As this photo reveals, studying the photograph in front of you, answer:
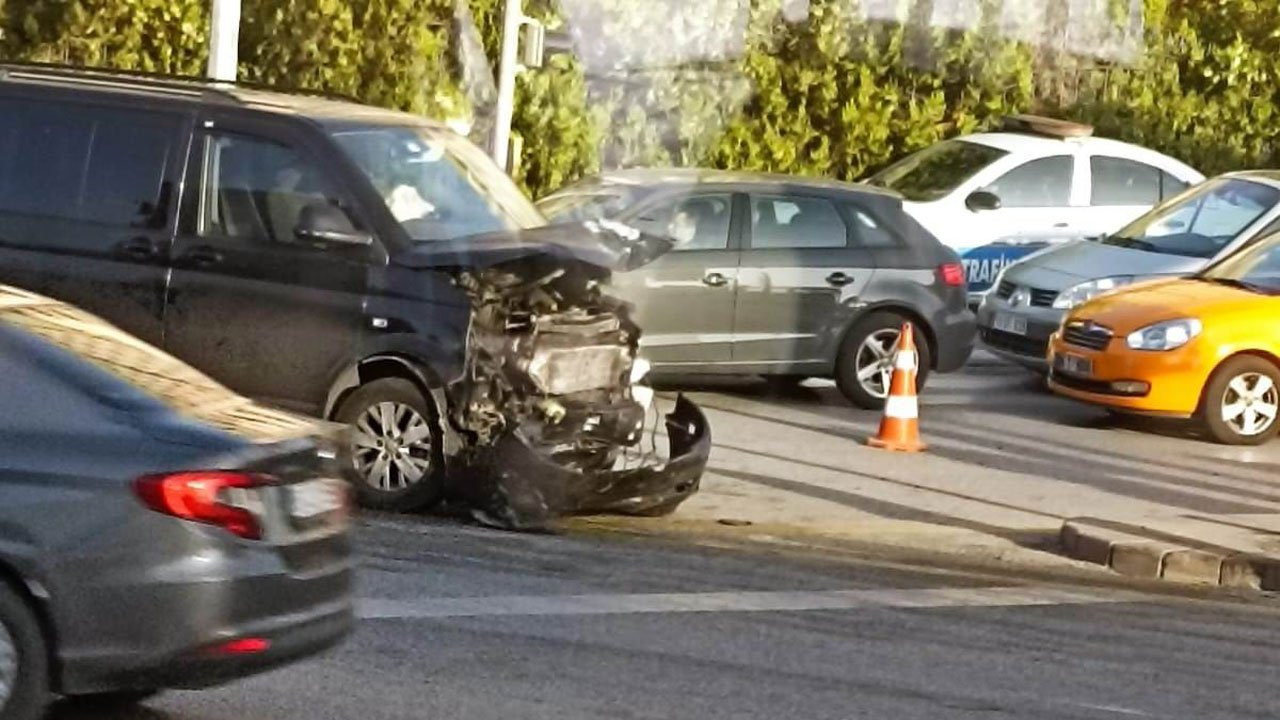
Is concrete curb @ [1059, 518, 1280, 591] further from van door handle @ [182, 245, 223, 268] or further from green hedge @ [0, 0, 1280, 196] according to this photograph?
green hedge @ [0, 0, 1280, 196]

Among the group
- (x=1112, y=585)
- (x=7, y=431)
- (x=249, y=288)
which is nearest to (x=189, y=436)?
(x=7, y=431)

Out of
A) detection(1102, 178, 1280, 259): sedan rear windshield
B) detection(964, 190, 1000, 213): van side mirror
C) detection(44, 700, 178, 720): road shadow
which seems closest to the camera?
detection(44, 700, 178, 720): road shadow

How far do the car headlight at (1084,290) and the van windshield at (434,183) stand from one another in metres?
5.92

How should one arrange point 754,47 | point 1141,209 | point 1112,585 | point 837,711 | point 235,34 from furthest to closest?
point 754,47 → point 1141,209 → point 235,34 → point 1112,585 → point 837,711

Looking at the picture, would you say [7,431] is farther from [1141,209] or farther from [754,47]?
[754,47]

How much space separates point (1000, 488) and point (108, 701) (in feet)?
22.3

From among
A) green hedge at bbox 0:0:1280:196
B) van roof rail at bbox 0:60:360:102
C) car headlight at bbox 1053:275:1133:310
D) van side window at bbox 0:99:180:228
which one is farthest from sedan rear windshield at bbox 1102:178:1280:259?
van side window at bbox 0:99:180:228

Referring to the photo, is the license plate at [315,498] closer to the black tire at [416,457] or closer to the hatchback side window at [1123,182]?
the black tire at [416,457]

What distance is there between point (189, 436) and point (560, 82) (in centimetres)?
1510

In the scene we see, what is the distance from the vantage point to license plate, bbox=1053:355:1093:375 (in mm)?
15195

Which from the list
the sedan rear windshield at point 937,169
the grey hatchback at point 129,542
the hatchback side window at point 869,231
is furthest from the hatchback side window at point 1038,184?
the grey hatchback at point 129,542

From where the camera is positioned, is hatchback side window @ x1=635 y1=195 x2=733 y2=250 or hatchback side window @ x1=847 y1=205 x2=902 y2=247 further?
hatchback side window @ x1=847 y1=205 x2=902 y2=247

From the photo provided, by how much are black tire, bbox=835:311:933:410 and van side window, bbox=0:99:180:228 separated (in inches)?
232

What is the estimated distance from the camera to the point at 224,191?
11.0 metres
